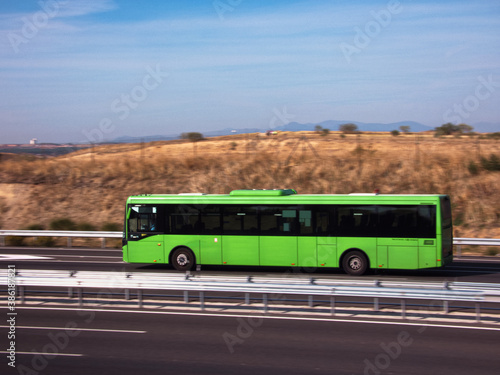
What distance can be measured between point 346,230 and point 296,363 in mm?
9218

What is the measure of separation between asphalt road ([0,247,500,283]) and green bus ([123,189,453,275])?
0.51 meters

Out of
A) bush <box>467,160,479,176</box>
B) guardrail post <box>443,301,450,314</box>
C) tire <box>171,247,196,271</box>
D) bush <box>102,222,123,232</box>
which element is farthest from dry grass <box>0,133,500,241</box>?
guardrail post <box>443,301,450,314</box>

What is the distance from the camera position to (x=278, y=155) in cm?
4194

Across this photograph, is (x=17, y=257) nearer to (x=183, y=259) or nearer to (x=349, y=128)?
(x=183, y=259)

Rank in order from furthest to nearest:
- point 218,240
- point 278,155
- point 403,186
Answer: point 278,155 < point 403,186 < point 218,240

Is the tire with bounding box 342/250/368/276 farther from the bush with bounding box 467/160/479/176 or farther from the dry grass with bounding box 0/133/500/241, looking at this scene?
the bush with bounding box 467/160/479/176

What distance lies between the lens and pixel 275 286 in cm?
1241

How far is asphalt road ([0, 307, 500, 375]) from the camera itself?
870 cm

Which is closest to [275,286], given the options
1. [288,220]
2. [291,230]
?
[291,230]

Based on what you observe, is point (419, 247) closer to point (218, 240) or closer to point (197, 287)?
point (218, 240)

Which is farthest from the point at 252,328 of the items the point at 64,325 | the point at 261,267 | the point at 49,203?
the point at 49,203

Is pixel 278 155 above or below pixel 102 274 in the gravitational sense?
above

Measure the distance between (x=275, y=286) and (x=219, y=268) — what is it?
734 cm

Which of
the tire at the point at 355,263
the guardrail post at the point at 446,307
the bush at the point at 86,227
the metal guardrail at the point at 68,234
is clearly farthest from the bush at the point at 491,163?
the guardrail post at the point at 446,307
